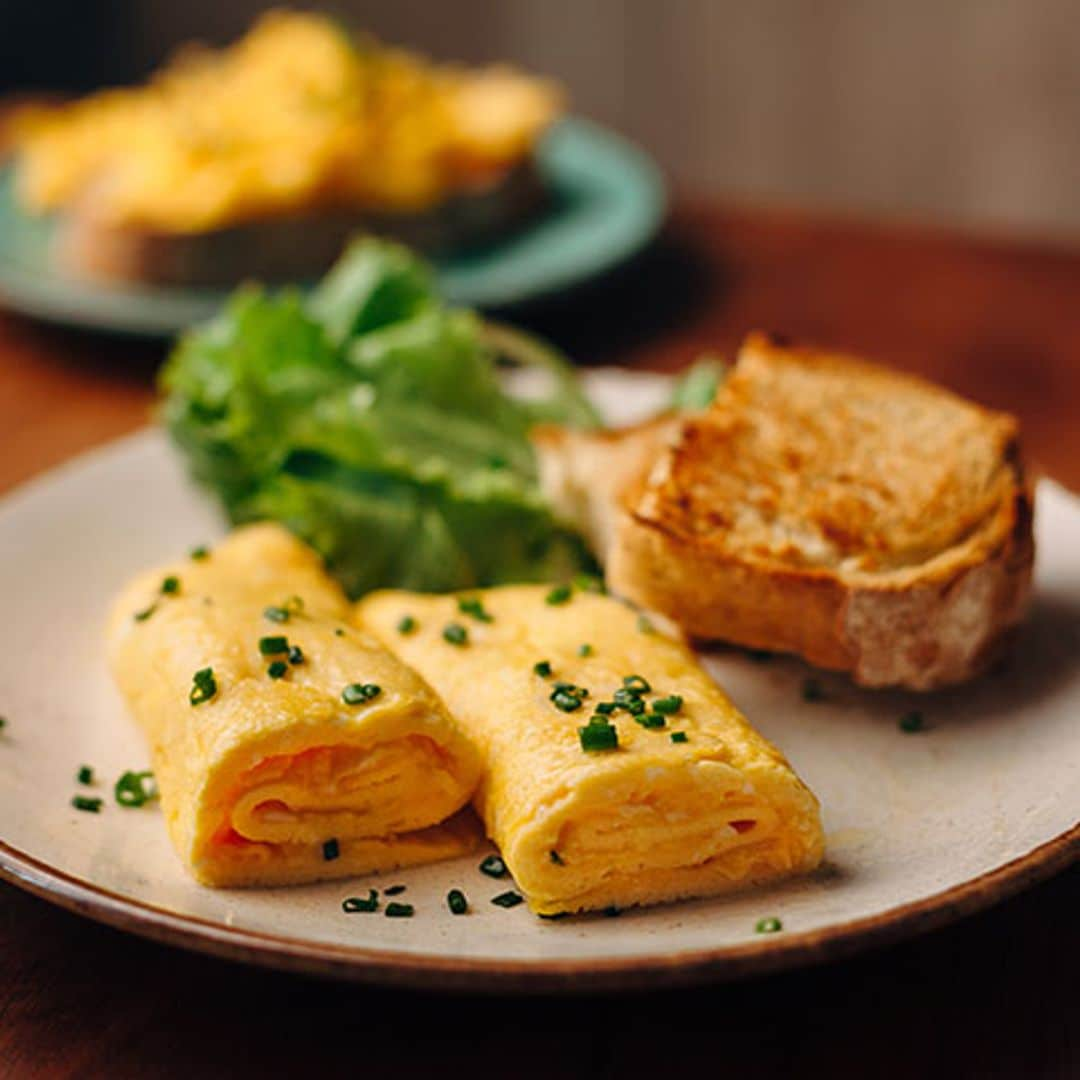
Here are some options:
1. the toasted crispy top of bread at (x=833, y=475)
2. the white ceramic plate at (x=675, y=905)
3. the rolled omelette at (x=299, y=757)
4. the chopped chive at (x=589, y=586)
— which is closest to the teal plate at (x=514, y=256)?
the white ceramic plate at (x=675, y=905)

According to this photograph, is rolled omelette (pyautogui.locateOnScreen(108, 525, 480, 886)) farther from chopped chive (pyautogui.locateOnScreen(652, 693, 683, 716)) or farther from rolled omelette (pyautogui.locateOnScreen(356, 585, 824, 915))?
chopped chive (pyautogui.locateOnScreen(652, 693, 683, 716))

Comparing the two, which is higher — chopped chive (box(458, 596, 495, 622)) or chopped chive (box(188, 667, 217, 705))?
chopped chive (box(188, 667, 217, 705))

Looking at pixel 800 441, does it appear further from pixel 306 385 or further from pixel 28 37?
pixel 28 37

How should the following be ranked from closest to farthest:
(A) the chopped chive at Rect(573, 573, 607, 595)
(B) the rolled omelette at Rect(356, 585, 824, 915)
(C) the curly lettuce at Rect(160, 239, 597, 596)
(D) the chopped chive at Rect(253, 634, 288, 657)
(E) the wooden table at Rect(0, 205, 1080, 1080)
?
1. (E) the wooden table at Rect(0, 205, 1080, 1080)
2. (B) the rolled omelette at Rect(356, 585, 824, 915)
3. (D) the chopped chive at Rect(253, 634, 288, 657)
4. (A) the chopped chive at Rect(573, 573, 607, 595)
5. (C) the curly lettuce at Rect(160, 239, 597, 596)

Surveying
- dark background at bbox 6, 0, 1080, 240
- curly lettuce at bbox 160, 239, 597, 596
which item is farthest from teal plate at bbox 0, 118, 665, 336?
dark background at bbox 6, 0, 1080, 240

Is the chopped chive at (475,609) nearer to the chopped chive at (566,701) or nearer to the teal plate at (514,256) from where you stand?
the chopped chive at (566,701)

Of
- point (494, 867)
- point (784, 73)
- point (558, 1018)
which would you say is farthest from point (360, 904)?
point (784, 73)

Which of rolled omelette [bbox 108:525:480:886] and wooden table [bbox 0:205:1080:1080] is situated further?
rolled omelette [bbox 108:525:480:886]
